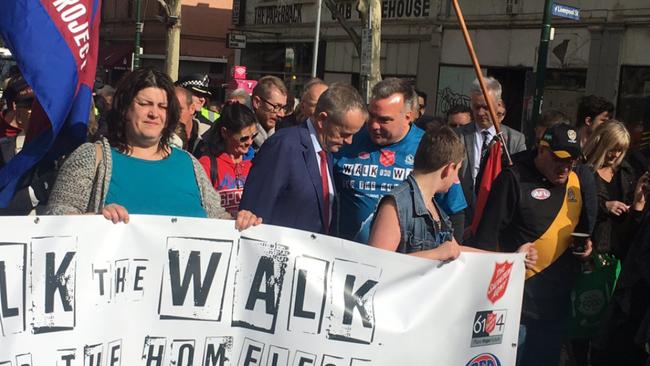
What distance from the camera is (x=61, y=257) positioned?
3.43 meters

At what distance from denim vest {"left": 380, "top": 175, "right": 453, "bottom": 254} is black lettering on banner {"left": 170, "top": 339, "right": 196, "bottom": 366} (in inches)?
40.4

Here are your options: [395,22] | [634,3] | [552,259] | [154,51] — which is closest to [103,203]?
[552,259]

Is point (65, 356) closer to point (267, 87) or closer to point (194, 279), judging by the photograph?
point (194, 279)

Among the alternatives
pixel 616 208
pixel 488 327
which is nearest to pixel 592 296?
pixel 616 208

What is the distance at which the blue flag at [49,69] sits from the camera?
3969mm

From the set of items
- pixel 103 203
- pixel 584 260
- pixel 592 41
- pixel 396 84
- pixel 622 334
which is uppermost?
pixel 592 41

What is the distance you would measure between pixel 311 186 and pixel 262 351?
1.18m

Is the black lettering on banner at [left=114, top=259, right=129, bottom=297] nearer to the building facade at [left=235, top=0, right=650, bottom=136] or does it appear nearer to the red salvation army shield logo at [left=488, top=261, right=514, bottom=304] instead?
the red salvation army shield logo at [left=488, top=261, right=514, bottom=304]

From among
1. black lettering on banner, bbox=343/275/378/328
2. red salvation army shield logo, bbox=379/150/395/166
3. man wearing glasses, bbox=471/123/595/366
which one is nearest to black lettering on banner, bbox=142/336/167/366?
black lettering on banner, bbox=343/275/378/328

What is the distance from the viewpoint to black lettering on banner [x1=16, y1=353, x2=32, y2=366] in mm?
3295

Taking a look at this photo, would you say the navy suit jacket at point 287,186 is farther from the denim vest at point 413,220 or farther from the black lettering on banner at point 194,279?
the black lettering on banner at point 194,279

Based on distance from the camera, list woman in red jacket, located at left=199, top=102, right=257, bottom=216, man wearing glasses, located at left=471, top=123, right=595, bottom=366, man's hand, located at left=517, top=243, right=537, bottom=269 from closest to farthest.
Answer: man's hand, located at left=517, top=243, right=537, bottom=269, man wearing glasses, located at left=471, top=123, right=595, bottom=366, woman in red jacket, located at left=199, top=102, right=257, bottom=216

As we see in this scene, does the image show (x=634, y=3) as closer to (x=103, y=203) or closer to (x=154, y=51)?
(x=103, y=203)

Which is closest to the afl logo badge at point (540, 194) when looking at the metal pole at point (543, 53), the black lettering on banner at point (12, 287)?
the black lettering on banner at point (12, 287)
